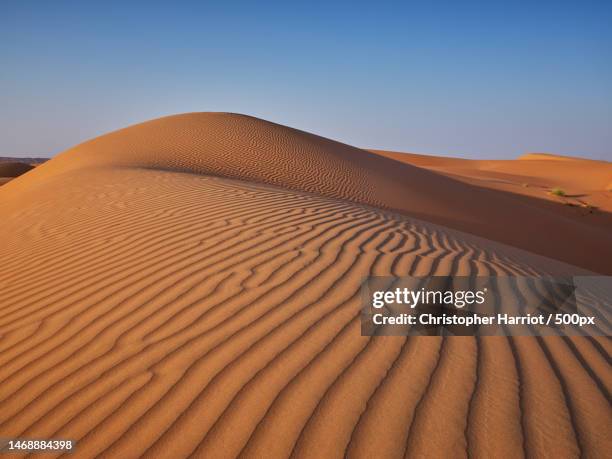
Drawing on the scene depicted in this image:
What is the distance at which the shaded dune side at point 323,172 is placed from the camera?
1114 cm

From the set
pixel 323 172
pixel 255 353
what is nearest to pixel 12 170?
pixel 323 172

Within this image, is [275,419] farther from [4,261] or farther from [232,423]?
[4,261]

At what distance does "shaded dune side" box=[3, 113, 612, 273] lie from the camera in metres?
11.1

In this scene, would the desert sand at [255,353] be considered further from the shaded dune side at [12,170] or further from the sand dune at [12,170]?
the shaded dune side at [12,170]

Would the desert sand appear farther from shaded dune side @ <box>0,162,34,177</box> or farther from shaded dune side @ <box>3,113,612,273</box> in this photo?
shaded dune side @ <box>0,162,34,177</box>

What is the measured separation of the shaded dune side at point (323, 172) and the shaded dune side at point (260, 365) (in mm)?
7595

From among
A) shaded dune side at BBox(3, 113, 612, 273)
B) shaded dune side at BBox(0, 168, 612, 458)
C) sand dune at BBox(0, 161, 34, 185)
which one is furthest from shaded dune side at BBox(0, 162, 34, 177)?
A: shaded dune side at BBox(0, 168, 612, 458)

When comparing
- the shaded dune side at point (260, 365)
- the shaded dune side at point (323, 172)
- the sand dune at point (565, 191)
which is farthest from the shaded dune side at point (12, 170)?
the shaded dune side at point (260, 365)

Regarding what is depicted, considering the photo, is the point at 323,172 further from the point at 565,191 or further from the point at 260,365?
the point at 565,191

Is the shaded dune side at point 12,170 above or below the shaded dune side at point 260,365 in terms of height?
below

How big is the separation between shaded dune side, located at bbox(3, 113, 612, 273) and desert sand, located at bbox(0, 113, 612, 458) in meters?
6.47

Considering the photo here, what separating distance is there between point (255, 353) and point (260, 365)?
0.37ft

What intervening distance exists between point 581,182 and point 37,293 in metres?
35.5

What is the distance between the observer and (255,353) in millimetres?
2371
